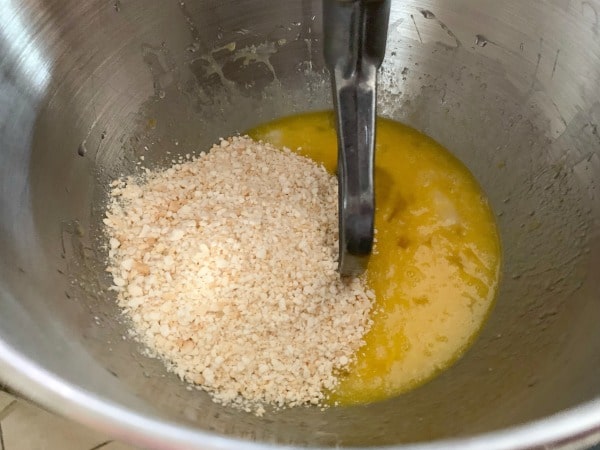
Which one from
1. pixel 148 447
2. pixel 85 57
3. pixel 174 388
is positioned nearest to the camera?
pixel 148 447

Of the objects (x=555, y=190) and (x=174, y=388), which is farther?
(x=555, y=190)

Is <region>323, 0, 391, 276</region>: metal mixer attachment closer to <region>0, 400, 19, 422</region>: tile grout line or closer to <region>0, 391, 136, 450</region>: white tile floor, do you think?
<region>0, 391, 136, 450</region>: white tile floor

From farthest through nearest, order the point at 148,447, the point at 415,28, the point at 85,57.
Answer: the point at 415,28
the point at 85,57
the point at 148,447

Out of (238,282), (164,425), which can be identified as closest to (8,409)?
(238,282)

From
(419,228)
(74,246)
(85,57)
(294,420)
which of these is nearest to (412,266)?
(419,228)

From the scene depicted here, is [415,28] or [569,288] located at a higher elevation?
[415,28]

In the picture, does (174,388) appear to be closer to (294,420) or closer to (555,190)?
(294,420)

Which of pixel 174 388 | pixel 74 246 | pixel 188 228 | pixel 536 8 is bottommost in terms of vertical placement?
pixel 174 388

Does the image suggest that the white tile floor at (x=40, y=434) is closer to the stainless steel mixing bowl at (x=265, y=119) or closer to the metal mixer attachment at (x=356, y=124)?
the stainless steel mixing bowl at (x=265, y=119)
